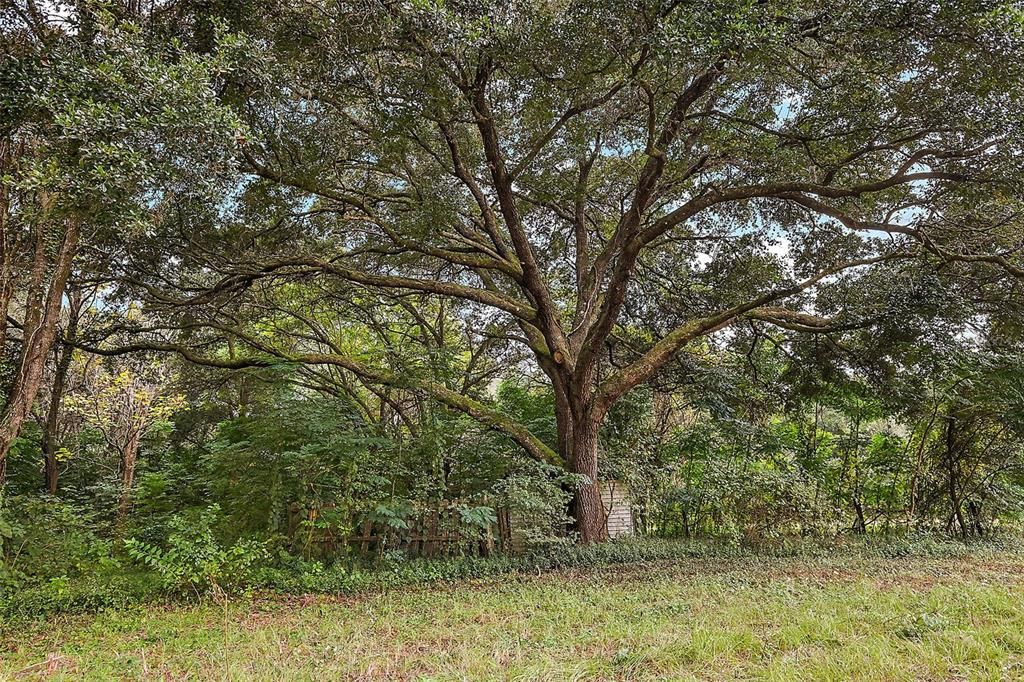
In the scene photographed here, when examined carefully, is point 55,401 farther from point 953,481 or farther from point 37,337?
point 953,481

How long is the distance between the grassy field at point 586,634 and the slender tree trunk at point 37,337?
1.88 m

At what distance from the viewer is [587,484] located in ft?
24.1

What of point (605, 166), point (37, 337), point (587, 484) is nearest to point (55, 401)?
point (37, 337)

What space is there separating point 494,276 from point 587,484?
4001mm

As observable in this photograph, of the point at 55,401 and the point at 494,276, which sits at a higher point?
the point at 494,276

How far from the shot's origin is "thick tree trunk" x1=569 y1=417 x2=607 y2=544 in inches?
289

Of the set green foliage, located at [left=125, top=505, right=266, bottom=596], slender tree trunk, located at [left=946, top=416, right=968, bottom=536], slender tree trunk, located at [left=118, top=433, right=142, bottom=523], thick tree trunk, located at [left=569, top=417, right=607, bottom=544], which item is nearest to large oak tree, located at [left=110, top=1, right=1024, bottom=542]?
thick tree trunk, located at [left=569, top=417, right=607, bottom=544]

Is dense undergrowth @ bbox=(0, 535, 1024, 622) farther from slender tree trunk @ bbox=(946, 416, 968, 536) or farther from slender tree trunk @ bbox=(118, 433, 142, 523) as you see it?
slender tree trunk @ bbox=(118, 433, 142, 523)

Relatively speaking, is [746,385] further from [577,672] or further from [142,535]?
[142,535]

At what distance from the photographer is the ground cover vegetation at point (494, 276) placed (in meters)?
4.02

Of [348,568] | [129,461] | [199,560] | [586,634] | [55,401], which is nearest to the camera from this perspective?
[586,634]

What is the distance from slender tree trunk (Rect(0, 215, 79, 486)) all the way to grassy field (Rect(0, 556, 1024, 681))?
6.17ft

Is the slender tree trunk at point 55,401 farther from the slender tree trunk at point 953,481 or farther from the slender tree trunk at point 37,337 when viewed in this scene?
the slender tree trunk at point 953,481

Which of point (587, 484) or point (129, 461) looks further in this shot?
point (129, 461)
